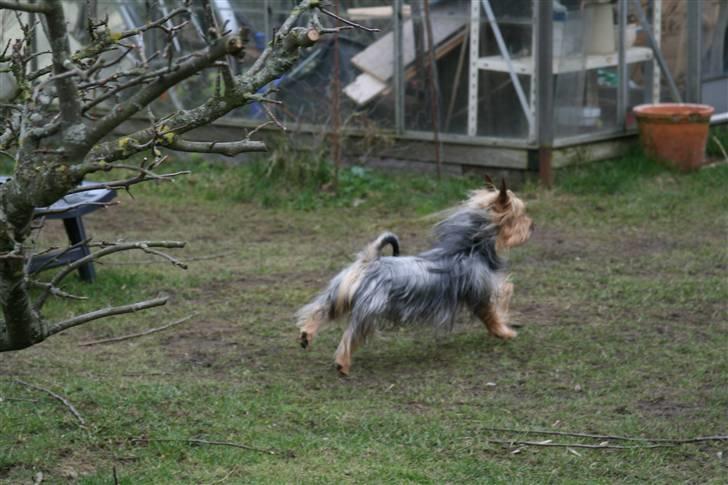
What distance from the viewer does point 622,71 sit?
450 inches

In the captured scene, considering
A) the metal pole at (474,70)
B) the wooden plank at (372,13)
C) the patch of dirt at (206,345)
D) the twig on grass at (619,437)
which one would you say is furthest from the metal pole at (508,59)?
the twig on grass at (619,437)

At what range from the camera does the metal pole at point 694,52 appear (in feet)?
39.3

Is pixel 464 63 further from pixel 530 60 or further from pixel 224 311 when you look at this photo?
pixel 224 311

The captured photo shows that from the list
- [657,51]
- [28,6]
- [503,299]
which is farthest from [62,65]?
[657,51]

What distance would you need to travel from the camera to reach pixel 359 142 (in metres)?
11.6

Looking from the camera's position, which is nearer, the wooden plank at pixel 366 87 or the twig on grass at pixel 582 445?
the twig on grass at pixel 582 445

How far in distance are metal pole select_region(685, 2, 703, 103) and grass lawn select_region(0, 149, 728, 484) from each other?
6.72 feet

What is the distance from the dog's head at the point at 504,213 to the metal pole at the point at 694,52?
6.01m

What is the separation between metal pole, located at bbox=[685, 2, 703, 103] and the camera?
11984 millimetres

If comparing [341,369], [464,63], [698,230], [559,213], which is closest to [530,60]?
[464,63]

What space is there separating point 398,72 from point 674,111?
2847 millimetres

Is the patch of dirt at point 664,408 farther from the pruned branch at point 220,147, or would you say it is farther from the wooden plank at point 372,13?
the wooden plank at point 372,13

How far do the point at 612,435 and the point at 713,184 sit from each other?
611cm

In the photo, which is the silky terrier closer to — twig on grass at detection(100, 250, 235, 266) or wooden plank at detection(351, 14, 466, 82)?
twig on grass at detection(100, 250, 235, 266)
